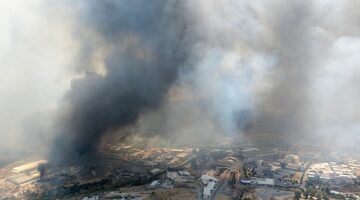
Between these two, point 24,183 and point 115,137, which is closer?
point 24,183

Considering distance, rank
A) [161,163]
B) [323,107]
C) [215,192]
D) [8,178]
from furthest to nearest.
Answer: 1. [323,107]
2. [161,163]
3. [8,178]
4. [215,192]

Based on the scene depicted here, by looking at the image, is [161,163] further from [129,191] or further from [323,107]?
[323,107]

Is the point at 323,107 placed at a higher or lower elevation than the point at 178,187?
higher

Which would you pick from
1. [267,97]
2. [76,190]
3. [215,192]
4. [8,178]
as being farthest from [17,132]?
[267,97]

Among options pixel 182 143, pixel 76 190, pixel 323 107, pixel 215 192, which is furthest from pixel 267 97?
pixel 76 190

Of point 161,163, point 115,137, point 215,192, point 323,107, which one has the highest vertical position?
point 323,107

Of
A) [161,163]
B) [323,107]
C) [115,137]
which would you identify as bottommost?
[161,163]

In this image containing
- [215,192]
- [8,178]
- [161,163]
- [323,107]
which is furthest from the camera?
[323,107]

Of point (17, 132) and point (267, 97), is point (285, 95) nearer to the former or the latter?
point (267, 97)

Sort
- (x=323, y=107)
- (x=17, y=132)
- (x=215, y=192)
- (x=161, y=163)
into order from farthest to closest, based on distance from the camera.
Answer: (x=323, y=107), (x=17, y=132), (x=161, y=163), (x=215, y=192)
